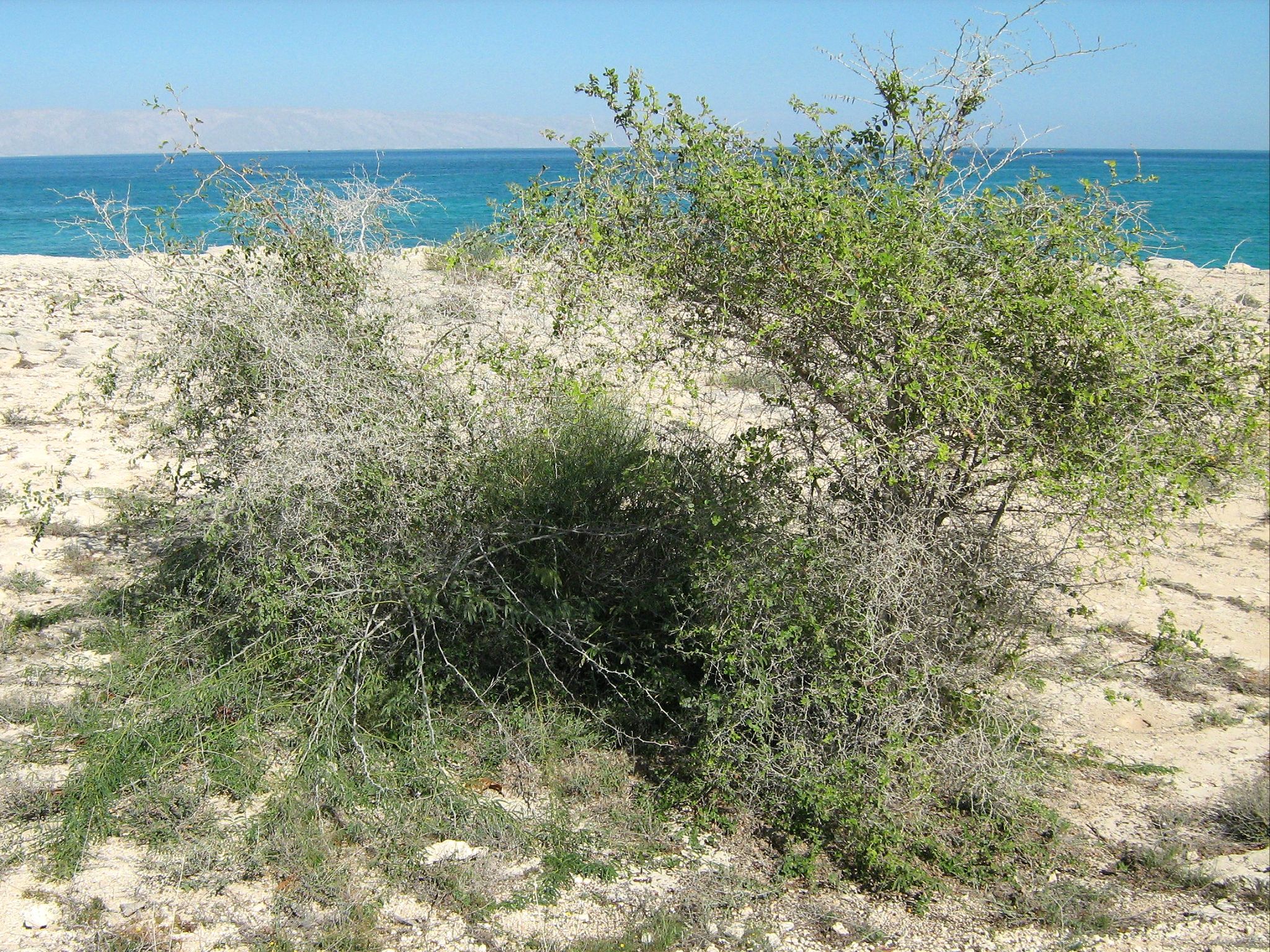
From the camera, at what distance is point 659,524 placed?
4602 millimetres

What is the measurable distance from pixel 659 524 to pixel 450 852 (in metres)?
1.71

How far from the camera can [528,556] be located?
463cm

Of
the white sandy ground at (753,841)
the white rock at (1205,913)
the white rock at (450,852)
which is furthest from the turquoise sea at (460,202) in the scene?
the white rock at (450,852)

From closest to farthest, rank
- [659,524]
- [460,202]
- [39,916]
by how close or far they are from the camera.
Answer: [39,916]
[659,524]
[460,202]

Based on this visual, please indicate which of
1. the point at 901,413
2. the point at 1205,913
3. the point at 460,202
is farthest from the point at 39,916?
the point at 460,202

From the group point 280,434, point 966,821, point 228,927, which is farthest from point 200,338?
point 966,821

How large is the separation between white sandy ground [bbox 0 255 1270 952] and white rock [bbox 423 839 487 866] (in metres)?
0.18

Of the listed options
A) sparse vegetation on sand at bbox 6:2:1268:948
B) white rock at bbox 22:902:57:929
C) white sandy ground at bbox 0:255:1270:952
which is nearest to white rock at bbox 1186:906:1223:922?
white sandy ground at bbox 0:255:1270:952

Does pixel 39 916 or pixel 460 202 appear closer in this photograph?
pixel 39 916

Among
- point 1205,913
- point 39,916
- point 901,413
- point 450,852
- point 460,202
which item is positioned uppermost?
point 460,202

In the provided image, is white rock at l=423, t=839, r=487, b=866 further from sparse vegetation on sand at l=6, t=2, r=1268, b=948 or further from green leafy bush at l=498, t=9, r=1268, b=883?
green leafy bush at l=498, t=9, r=1268, b=883

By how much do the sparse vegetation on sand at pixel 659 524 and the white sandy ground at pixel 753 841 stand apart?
0.13 meters

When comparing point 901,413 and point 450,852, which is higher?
point 901,413

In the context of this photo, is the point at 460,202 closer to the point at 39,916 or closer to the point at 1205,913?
the point at 39,916
